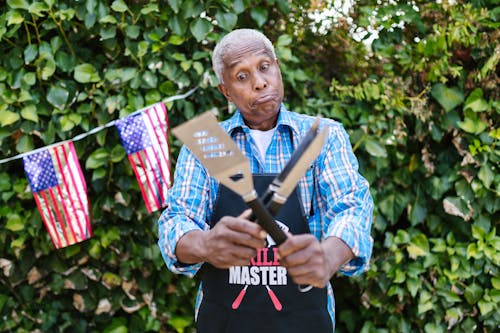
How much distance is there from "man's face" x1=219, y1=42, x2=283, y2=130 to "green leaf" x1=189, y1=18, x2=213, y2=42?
104 centimetres

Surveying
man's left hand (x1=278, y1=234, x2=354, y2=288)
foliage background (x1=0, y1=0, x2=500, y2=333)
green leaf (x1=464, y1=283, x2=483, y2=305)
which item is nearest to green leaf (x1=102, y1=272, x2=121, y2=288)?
foliage background (x1=0, y1=0, x2=500, y2=333)

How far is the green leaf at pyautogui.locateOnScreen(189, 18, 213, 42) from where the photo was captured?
2635 millimetres

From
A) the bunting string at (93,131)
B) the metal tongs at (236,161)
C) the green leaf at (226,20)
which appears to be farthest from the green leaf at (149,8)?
the metal tongs at (236,161)

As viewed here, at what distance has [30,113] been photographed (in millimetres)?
2666

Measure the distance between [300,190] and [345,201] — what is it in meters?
0.15

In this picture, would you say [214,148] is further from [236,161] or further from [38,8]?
[38,8]

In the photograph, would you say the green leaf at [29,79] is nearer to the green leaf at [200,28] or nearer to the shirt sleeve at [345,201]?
the green leaf at [200,28]

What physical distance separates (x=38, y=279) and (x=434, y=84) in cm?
198

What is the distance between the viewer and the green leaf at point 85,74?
8.72 ft

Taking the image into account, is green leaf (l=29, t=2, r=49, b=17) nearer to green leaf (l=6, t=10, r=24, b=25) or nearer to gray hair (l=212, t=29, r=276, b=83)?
green leaf (l=6, t=10, r=24, b=25)

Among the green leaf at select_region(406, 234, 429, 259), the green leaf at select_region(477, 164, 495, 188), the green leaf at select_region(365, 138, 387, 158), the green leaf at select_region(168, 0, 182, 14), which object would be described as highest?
the green leaf at select_region(168, 0, 182, 14)

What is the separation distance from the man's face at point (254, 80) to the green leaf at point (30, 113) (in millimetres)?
1321

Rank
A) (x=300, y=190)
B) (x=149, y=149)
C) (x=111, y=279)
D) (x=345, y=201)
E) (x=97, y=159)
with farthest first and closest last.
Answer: (x=111, y=279)
(x=97, y=159)
(x=149, y=149)
(x=300, y=190)
(x=345, y=201)

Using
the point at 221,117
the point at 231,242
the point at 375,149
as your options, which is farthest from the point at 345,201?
the point at 221,117
